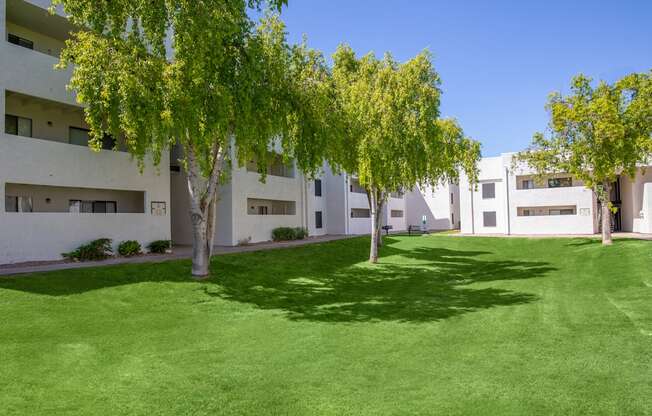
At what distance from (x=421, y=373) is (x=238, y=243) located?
2287 cm

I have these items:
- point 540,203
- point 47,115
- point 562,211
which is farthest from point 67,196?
point 562,211

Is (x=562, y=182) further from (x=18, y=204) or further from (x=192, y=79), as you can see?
(x=18, y=204)

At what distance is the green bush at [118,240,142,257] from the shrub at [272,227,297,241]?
1208 centimetres

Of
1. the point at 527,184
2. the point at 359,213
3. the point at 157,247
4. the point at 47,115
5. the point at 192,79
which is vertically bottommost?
the point at 157,247

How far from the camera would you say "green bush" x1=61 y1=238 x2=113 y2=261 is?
19.1 meters

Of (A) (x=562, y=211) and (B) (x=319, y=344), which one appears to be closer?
(B) (x=319, y=344)

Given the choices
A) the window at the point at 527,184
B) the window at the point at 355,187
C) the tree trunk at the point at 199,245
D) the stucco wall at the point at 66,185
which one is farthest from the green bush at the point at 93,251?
the window at the point at 527,184

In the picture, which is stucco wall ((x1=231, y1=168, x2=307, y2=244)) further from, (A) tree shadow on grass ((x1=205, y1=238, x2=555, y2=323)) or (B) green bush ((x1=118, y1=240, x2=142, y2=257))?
(A) tree shadow on grass ((x1=205, y1=238, x2=555, y2=323))

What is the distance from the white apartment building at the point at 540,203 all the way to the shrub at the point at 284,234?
559 inches

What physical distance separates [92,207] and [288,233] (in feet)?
46.5

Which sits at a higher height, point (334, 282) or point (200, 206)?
point (200, 206)

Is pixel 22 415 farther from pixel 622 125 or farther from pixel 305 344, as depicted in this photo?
pixel 622 125

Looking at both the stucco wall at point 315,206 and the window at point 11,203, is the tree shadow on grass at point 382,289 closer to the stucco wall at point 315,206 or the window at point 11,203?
the window at point 11,203

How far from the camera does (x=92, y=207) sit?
72.6ft
